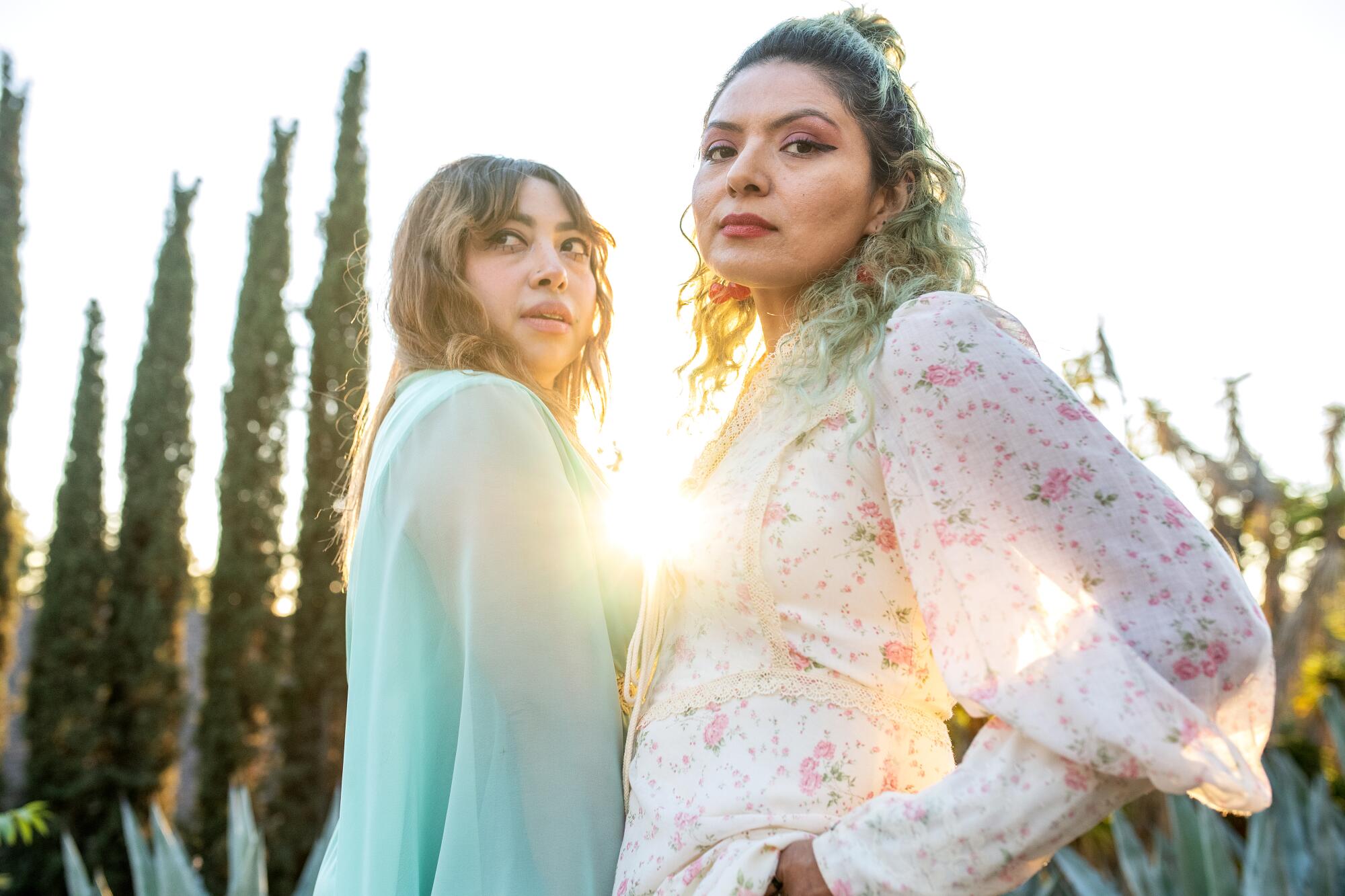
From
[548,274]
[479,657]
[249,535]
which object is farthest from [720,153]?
[249,535]

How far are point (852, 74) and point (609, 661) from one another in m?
1.07

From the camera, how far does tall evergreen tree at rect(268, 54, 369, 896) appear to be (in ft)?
42.9

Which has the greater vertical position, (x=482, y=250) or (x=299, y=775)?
(x=482, y=250)

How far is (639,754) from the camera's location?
1.58 m

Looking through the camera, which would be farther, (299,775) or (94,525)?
(94,525)

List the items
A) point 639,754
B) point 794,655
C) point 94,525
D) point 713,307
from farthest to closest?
point 94,525 → point 713,307 → point 639,754 → point 794,655

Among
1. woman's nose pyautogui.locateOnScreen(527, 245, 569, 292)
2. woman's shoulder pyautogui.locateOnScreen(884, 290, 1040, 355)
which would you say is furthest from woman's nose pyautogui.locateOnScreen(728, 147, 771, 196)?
woman's nose pyautogui.locateOnScreen(527, 245, 569, 292)

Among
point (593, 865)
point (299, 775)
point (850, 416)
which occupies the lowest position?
point (299, 775)

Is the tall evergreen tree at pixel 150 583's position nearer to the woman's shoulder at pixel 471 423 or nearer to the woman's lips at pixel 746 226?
the woman's shoulder at pixel 471 423

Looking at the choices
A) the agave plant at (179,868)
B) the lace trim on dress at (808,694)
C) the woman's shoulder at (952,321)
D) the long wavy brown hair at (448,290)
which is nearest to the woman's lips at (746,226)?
the woman's shoulder at (952,321)

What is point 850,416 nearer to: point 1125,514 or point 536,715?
point 1125,514

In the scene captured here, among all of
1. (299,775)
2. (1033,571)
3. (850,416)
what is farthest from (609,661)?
(299,775)

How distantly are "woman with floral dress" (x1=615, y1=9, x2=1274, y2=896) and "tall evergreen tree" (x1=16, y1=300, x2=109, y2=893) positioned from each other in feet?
47.6

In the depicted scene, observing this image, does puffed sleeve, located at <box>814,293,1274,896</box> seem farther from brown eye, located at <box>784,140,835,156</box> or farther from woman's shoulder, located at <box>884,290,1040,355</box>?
brown eye, located at <box>784,140,835,156</box>
